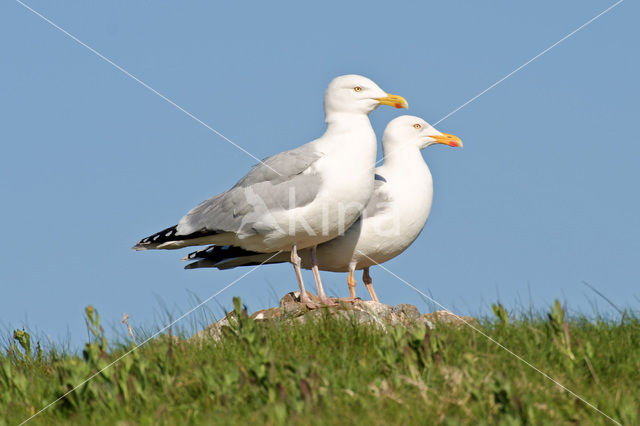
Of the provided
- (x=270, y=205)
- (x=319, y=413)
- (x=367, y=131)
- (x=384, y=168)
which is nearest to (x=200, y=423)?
(x=319, y=413)

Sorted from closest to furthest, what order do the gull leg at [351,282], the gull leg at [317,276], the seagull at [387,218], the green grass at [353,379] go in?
the green grass at [353,379]
the gull leg at [317,276]
the seagull at [387,218]
the gull leg at [351,282]

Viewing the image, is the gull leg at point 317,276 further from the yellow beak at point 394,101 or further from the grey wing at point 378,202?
the yellow beak at point 394,101

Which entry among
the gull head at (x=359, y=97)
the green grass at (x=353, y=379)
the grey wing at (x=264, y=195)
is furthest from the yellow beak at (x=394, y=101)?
the green grass at (x=353, y=379)

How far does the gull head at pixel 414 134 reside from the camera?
11.2 meters

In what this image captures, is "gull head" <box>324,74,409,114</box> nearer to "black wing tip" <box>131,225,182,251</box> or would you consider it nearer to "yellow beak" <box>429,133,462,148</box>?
"yellow beak" <box>429,133,462,148</box>

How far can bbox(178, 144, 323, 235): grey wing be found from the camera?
30.1ft

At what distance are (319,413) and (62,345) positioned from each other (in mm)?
4025

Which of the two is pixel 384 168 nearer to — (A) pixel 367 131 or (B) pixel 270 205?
(A) pixel 367 131

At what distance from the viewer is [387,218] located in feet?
33.8

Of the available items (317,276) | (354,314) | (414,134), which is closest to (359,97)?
(414,134)

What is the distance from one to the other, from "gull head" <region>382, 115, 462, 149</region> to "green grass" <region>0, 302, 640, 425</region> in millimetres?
4496

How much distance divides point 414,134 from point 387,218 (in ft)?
5.10

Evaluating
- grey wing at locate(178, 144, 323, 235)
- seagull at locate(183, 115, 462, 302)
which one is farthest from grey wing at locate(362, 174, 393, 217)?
grey wing at locate(178, 144, 323, 235)

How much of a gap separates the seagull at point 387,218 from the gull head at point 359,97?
1.20 metres
